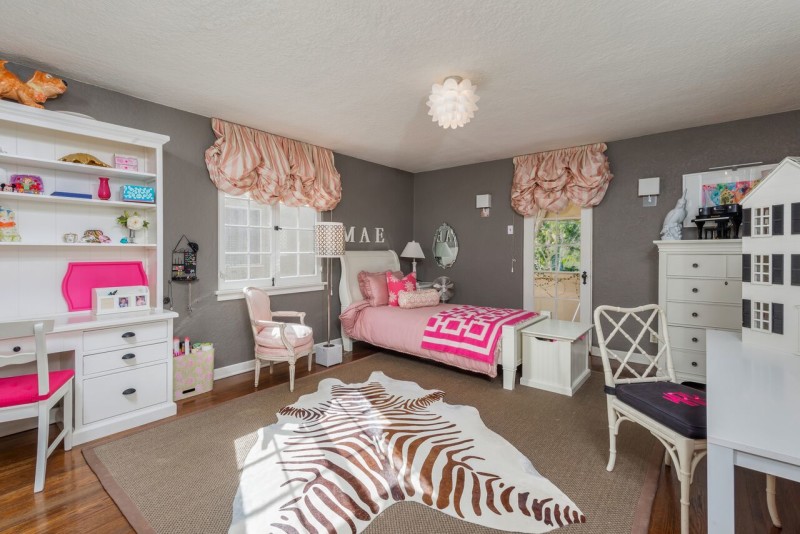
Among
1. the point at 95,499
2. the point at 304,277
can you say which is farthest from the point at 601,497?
the point at 304,277

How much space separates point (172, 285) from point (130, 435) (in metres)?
1.30

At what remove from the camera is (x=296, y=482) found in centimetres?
199

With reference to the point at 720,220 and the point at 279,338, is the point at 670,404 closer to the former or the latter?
the point at 720,220

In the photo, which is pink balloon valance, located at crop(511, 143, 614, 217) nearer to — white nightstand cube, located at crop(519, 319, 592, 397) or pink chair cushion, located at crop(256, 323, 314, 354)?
white nightstand cube, located at crop(519, 319, 592, 397)

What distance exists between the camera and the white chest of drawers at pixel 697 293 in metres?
3.25

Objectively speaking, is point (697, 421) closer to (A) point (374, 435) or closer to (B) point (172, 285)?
(A) point (374, 435)

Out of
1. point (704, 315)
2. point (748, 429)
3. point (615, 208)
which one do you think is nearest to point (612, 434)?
point (748, 429)

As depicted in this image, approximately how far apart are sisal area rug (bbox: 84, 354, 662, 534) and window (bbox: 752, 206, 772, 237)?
1440mm

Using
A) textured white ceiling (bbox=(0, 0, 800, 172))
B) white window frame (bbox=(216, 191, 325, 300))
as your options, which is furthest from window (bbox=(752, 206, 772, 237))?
white window frame (bbox=(216, 191, 325, 300))

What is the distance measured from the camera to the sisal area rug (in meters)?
1.74

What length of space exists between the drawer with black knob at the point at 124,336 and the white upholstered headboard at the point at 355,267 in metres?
2.13

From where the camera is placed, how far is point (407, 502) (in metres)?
1.86

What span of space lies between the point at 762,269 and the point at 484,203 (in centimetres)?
346

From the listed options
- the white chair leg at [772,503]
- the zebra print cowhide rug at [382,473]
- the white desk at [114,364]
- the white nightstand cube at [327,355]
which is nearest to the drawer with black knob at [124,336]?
the white desk at [114,364]
